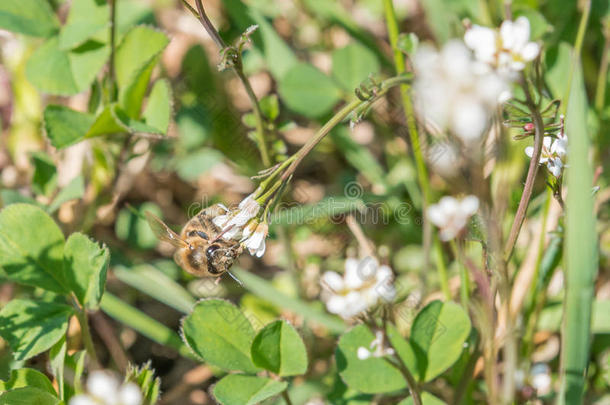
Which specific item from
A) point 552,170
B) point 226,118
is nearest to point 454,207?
point 552,170

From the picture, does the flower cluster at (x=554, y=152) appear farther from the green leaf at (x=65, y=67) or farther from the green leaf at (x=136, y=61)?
the green leaf at (x=65, y=67)

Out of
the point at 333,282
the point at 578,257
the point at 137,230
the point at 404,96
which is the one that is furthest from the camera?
the point at 137,230

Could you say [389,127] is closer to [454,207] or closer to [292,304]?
[292,304]

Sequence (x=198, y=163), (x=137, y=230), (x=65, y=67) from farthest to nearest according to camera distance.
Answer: (x=198, y=163)
(x=137, y=230)
(x=65, y=67)

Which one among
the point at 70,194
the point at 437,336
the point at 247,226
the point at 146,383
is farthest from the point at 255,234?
the point at 70,194

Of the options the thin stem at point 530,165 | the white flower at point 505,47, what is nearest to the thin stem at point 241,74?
the white flower at point 505,47

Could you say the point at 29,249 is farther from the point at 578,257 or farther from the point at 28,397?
the point at 578,257

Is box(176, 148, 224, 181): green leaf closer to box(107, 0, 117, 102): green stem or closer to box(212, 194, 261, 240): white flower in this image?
box(107, 0, 117, 102): green stem

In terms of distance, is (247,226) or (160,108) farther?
(160,108)

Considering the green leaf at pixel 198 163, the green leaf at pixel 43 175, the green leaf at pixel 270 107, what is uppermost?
the green leaf at pixel 270 107
